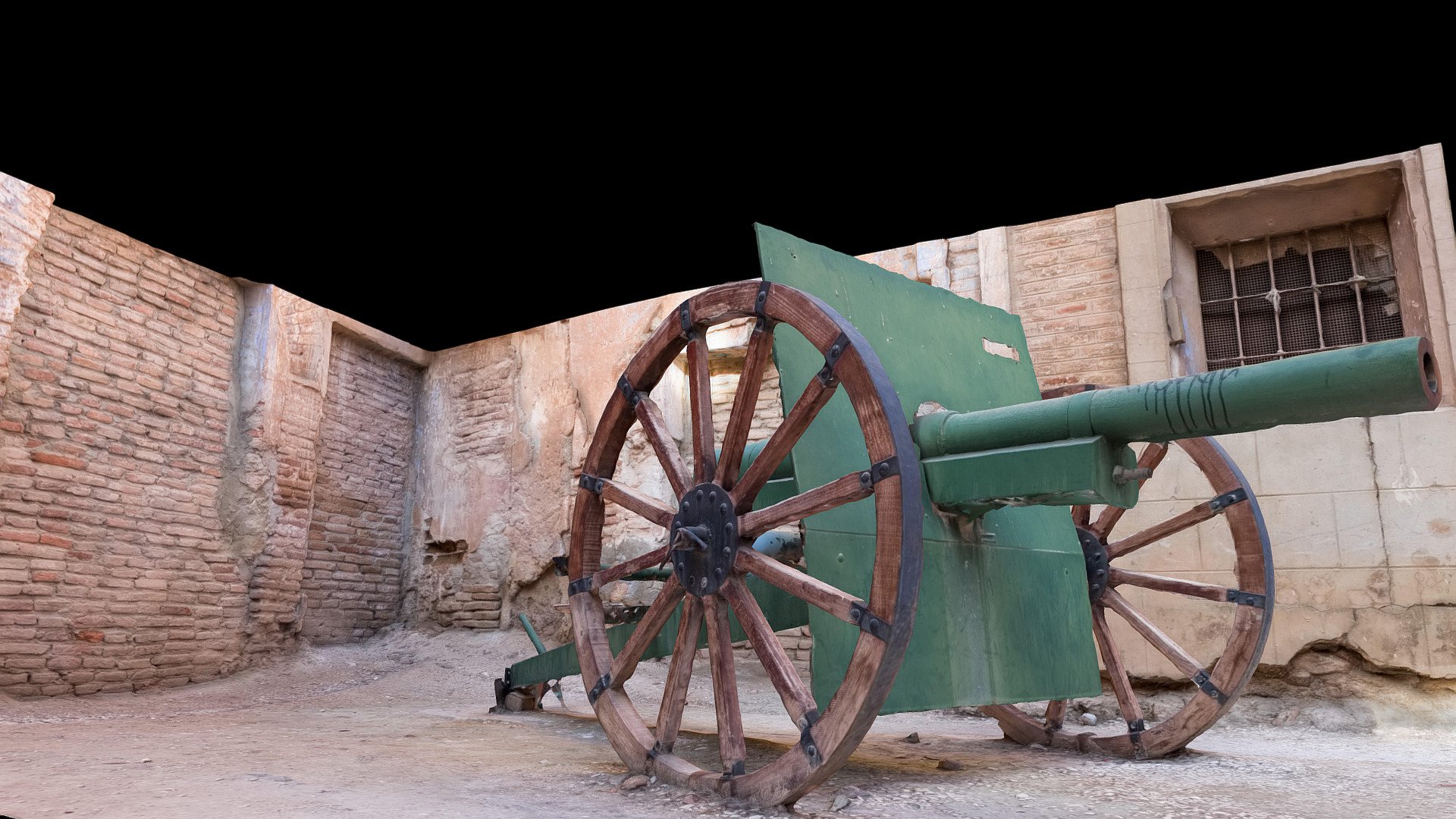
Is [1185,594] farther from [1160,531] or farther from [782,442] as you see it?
[782,442]

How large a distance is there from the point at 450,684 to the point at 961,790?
5103mm

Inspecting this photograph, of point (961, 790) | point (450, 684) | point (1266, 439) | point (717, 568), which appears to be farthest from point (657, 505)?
point (450, 684)

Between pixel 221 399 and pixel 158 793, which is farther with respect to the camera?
pixel 221 399

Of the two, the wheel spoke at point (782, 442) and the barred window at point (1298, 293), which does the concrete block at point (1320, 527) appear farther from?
the wheel spoke at point (782, 442)

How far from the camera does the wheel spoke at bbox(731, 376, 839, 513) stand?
3090 millimetres

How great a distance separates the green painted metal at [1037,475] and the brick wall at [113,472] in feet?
18.7

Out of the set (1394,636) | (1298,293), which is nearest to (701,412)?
(1394,636)

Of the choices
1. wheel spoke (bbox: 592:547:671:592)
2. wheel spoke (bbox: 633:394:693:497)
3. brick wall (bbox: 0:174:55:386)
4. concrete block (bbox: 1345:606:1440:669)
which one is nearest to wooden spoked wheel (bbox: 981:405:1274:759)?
concrete block (bbox: 1345:606:1440:669)

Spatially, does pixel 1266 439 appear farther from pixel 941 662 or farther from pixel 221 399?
pixel 221 399

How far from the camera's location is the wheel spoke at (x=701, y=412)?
3346mm

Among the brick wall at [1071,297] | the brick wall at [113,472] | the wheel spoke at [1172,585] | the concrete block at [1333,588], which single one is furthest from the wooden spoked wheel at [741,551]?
the brick wall at [113,472]

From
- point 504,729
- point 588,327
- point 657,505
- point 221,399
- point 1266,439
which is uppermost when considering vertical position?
point 588,327

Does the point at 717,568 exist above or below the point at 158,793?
above

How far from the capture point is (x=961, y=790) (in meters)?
3.22
